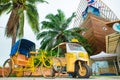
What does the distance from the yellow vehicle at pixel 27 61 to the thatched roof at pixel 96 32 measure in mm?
24324

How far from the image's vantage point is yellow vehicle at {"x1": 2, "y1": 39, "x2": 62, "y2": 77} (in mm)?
9414

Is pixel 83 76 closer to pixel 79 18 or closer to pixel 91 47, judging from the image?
pixel 91 47

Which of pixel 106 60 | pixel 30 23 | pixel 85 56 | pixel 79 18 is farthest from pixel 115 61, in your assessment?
pixel 79 18

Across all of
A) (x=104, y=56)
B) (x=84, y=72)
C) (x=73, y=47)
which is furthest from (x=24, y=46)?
(x=104, y=56)

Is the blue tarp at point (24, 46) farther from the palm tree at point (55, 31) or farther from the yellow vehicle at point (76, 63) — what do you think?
the palm tree at point (55, 31)

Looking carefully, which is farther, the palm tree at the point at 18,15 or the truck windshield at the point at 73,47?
the palm tree at the point at 18,15

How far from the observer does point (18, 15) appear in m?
24.9

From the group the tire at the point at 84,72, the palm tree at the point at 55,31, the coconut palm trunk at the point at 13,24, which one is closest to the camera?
the tire at the point at 84,72

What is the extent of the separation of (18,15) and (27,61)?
1501 cm

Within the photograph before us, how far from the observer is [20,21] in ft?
80.7

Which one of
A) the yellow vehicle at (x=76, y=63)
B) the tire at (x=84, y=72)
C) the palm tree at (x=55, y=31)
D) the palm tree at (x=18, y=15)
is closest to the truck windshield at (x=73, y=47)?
the yellow vehicle at (x=76, y=63)

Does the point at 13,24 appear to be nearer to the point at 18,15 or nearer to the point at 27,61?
the point at 18,15

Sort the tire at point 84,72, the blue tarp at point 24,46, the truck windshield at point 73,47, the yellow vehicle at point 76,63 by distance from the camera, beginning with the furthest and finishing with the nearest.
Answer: the blue tarp at point 24,46 < the truck windshield at point 73,47 < the yellow vehicle at point 76,63 < the tire at point 84,72

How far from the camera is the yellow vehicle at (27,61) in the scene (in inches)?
371
